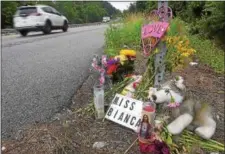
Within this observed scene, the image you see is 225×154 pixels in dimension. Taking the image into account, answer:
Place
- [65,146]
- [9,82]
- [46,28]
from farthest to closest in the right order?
[46,28] → [9,82] → [65,146]

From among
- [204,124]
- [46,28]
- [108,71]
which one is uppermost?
[108,71]

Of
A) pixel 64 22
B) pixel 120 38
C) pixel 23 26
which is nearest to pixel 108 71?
pixel 120 38

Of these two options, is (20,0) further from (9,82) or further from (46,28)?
(9,82)

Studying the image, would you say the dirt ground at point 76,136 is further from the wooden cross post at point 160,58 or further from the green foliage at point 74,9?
the green foliage at point 74,9

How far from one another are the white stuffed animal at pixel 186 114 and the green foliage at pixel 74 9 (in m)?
16.4

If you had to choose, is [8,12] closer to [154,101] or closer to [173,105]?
[154,101]

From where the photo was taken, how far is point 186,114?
2.76 m

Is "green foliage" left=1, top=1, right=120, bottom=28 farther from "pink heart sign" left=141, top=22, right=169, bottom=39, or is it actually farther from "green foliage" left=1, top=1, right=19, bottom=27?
"pink heart sign" left=141, top=22, right=169, bottom=39

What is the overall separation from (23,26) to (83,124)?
42.9ft

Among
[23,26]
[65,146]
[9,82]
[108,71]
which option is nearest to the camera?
[65,146]

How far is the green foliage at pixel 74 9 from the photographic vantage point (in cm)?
2280

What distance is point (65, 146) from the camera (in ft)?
7.89

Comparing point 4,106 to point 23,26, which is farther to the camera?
point 23,26

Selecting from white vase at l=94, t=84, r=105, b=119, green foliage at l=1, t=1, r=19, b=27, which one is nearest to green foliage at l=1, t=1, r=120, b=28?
green foliage at l=1, t=1, r=19, b=27
